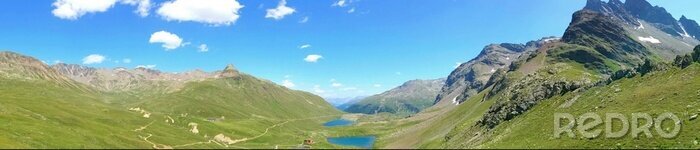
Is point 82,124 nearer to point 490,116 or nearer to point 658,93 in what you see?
point 490,116

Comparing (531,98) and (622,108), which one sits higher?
(531,98)

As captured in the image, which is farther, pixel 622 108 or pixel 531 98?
pixel 531 98

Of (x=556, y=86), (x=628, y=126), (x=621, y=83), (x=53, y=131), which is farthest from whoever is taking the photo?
(x=556, y=86)

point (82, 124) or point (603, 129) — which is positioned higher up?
point (82, 124)

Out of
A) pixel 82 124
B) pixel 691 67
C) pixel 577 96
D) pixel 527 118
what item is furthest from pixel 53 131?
pixel 691 67

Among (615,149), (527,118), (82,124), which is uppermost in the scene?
(82,124)

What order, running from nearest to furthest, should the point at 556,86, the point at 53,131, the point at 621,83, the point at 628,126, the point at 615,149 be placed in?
the point at 615,149 → the point at 628,126 → the point at 53,131 → the point at 621,83 → the point at 556,86

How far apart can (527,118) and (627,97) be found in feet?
72.2

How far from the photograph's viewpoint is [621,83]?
372 feet

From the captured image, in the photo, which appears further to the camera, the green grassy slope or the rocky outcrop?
the rocky outcrop

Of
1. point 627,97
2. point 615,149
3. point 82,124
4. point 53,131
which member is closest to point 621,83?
point 627,97

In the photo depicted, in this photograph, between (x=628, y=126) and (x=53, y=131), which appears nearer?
(x=628, y=126)

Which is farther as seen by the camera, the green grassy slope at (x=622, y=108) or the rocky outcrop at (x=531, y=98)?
the rocky outcrop at (x=531, y=98)

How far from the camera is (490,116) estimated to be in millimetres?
139750
